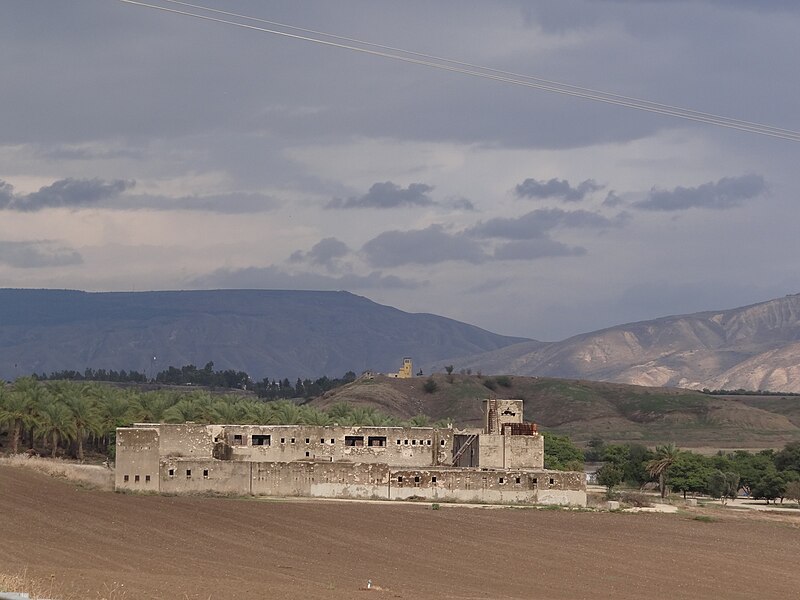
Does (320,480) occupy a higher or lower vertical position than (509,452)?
lower

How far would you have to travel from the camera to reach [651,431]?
17262 centimetres

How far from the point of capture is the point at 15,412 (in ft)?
299

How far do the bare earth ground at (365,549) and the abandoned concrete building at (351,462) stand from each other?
11.3ft

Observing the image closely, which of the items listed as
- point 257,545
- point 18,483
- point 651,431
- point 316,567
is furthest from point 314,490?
point 651,431

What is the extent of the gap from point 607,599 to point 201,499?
1321 inches

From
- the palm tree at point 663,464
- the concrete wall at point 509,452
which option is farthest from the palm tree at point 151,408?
the palm tree at point 663,464

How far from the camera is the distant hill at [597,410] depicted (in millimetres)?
166375

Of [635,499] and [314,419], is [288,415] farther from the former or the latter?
[635,499]

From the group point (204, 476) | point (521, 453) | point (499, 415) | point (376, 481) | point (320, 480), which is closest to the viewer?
point (204, 476)

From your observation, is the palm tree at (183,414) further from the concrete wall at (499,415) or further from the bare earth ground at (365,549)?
the concrete wall at (499,415)

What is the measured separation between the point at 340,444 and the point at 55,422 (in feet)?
65.2

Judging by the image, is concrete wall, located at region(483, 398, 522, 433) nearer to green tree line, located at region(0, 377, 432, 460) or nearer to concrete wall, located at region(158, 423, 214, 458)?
green tree line, located at region(0, 377, 432, 460)

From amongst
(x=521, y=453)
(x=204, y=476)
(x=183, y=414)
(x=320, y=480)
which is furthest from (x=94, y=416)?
(x=521, y=453)

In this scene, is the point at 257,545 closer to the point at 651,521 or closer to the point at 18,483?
the point at 18,483
